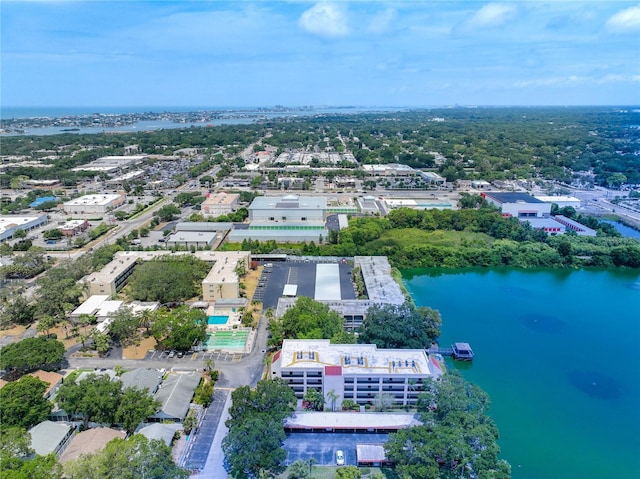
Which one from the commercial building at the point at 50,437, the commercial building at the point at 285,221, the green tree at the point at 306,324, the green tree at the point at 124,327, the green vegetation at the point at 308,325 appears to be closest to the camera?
the commercial building at the point at 50,437

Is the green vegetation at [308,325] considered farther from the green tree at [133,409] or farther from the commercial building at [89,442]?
the commercial building at [89,442]

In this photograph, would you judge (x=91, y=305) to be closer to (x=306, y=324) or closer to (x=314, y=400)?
(x=306, y=324)

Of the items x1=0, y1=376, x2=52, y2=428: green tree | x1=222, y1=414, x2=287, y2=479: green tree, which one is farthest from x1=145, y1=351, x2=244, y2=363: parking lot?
x1=222, y1=414, x2=287, y2=479: green tree

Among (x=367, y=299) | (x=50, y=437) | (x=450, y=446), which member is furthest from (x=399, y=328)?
(x=50, y=437)

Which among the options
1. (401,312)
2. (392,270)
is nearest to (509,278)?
(392,270)

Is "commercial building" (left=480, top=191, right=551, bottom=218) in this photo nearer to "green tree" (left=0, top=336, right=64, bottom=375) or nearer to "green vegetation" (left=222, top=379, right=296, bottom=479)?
"green vegetation" (left=222, top=379, right=296, bottom=479)

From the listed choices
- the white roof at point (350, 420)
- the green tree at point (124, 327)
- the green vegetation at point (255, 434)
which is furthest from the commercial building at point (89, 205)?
the white roof at point (350, 420)
